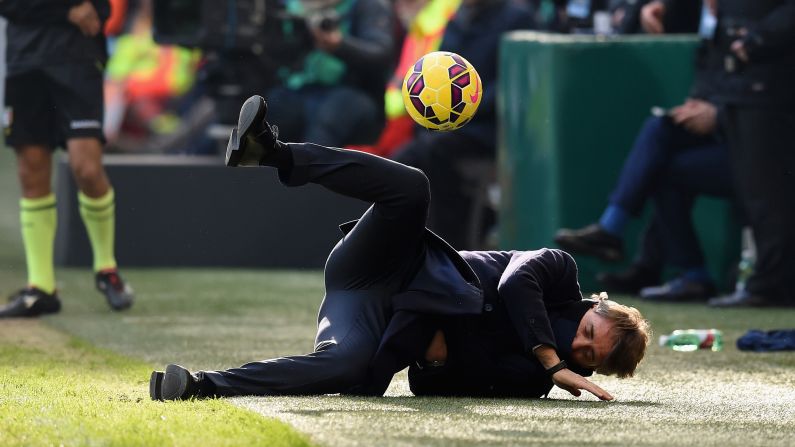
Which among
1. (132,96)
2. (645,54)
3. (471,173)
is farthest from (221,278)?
(132,96)

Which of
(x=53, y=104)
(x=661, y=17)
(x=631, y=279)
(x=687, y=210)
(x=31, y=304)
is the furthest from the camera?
(x=661, y=17)

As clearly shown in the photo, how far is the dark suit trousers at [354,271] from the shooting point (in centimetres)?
578

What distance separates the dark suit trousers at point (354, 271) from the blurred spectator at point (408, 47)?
6683mm

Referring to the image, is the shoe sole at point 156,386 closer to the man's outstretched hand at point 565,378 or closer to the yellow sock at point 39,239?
the man's outstretched hand at point 565,378

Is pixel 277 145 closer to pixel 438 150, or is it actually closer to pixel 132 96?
pixel 438 150

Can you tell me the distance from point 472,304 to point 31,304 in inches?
149

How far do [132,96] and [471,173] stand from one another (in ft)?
26.8

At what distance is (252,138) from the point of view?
19.0ft

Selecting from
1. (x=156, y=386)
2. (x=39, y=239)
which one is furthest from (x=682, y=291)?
(x=156, y=386)

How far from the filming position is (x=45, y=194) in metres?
9.33

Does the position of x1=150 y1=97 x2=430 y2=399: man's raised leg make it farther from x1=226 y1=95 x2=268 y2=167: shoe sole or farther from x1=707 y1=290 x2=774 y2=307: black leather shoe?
x1=707 y1=290 x2=774 y2=307: black leather shoe

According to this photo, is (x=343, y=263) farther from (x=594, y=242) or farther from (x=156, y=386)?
(x=594, y=242)

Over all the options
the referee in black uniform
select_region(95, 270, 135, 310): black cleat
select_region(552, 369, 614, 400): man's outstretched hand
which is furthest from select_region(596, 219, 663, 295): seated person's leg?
select_region(552, 369, 614, 400): man's outstretched hand

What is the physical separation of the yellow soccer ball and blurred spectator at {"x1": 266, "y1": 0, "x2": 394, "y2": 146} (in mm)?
5192
